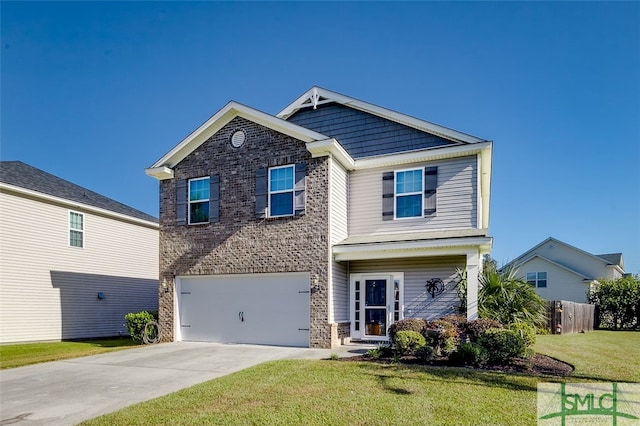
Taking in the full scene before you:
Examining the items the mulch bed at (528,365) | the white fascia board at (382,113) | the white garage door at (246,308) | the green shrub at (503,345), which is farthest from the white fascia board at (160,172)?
the green shrub at (503,345)

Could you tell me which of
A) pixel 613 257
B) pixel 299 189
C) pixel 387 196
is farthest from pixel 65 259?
pixel 613 257

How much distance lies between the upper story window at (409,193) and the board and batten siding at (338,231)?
1298 millimetres

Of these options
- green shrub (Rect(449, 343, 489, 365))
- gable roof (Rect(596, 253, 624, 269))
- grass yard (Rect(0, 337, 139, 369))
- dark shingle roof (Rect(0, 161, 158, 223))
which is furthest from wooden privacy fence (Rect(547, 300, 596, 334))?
dark shingle roof (Rect(0, 161, 158, 223))

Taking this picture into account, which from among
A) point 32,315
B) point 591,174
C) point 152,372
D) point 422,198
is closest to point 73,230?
point 32,315

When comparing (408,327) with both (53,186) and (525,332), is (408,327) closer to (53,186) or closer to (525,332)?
(525,332)

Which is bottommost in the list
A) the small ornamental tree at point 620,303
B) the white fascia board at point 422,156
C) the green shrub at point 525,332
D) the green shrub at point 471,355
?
the small ornamental tree at point 620,303

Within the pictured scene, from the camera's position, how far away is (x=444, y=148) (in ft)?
44.1

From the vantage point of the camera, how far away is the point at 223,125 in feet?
47.6

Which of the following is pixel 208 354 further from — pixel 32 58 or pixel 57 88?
pixel 57 88

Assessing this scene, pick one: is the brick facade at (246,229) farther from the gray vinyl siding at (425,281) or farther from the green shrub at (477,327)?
the green shrub at (477,327)

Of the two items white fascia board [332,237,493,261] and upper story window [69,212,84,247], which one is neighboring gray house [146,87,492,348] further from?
upper story window [69,212,84,247]

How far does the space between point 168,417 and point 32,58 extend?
18.2 metres

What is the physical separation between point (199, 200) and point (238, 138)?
8.04ft

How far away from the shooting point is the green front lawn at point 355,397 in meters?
5.69
